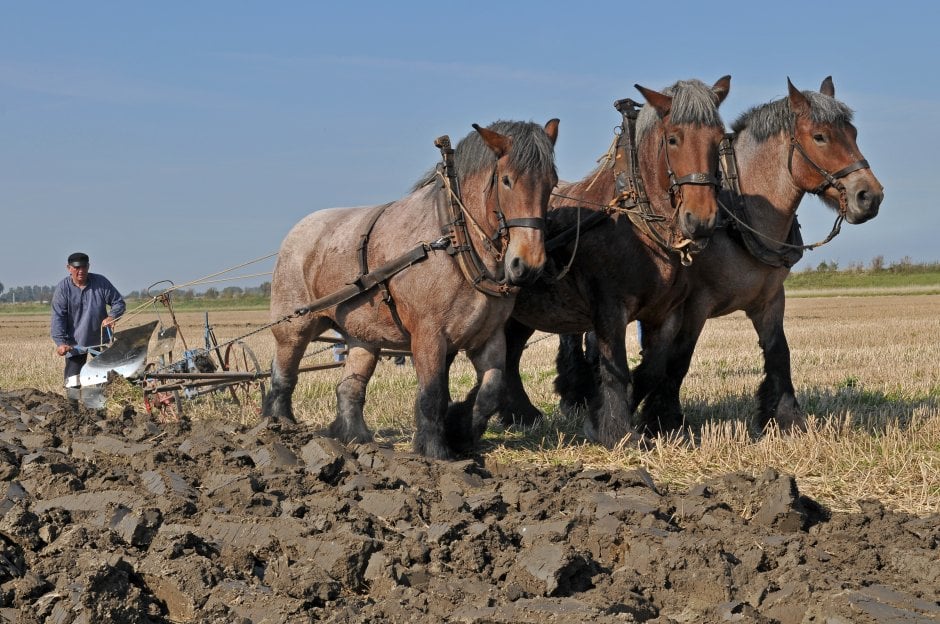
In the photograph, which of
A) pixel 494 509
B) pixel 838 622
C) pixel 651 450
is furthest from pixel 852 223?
pixel 838 622

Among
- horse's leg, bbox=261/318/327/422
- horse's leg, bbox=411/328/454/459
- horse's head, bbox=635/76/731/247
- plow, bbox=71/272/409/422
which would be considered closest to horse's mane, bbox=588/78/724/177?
horse's head, bbox=635/76/731/247

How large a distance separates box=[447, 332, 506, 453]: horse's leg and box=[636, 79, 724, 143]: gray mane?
1689mm

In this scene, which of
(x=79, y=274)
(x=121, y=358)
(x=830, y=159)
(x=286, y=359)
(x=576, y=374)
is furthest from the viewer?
(x=79, y=274)

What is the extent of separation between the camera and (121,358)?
29.3 feet

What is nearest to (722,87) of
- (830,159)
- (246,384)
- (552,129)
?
(830,159)

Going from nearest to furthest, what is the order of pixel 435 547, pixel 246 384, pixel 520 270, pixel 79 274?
pixel 435 547
pixel 520 270
pixel 246 384
pixel 79 274

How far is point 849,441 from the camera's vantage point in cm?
645

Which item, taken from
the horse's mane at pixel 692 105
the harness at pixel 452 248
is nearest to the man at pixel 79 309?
the harness at pixel 452 248

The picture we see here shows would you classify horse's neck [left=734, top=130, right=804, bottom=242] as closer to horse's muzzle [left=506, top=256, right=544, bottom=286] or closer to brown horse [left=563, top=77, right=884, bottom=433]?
brown horse [left=563, top=77, right=884, bottom=433]

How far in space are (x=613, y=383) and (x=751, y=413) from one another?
211 cm

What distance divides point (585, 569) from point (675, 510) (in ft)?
3.31

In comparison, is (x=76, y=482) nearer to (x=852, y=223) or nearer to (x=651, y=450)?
(x=651, y=450)

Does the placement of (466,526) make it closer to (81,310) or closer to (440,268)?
(440,268)

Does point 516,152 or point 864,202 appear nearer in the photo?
point 516,152
